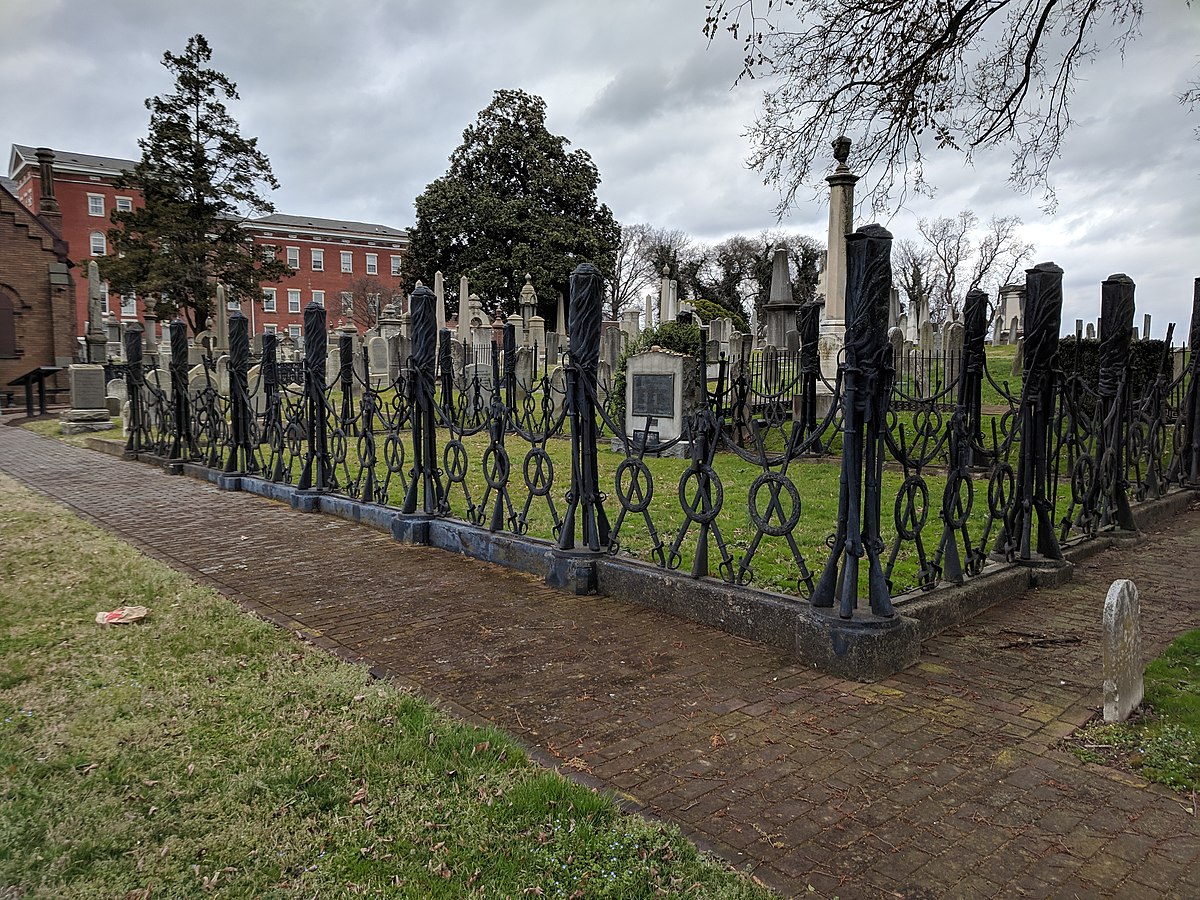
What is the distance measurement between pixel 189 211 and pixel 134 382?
30286 millimetres

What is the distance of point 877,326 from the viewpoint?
14.1ft

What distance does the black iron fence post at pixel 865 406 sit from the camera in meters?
4.25

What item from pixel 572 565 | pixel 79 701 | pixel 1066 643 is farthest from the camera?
pixel 572 565

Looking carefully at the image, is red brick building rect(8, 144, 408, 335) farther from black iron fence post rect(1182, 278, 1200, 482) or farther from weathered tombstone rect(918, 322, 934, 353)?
black iron fence post rect(1182, 278, 1200, 482)

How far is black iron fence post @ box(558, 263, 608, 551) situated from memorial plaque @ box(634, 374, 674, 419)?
23.0ft

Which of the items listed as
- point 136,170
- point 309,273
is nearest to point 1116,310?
point 136,170

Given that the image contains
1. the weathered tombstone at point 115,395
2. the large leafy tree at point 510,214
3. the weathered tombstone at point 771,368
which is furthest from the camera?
the large leafy tree at point 510,214

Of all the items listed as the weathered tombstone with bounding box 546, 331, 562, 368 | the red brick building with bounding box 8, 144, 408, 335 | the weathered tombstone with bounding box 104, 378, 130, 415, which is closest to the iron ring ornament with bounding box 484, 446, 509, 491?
the weathered tombstone with bounding box 546, 331, 562, 368

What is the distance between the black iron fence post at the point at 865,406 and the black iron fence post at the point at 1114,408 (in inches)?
157

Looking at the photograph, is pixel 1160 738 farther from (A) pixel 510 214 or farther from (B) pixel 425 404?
(A) pixel 510 214

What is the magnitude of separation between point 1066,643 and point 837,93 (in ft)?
23.3

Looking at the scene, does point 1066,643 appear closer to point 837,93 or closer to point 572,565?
point 572,565

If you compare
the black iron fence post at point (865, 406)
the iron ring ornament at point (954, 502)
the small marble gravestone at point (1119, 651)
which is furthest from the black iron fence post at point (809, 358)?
the small marble gravestone at point (1119, 651)

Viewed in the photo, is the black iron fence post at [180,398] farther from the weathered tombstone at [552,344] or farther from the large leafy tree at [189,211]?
the large leafy tree at [189,211]
